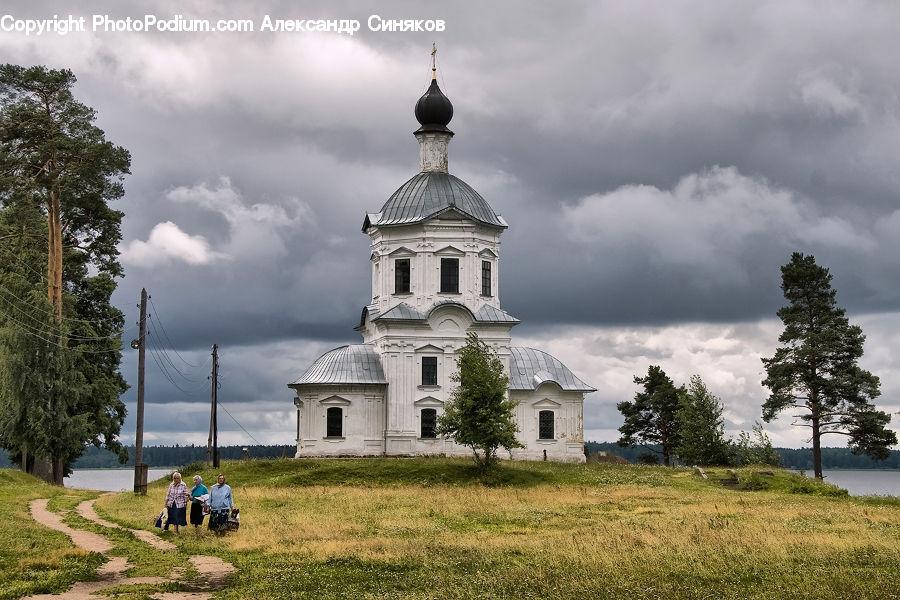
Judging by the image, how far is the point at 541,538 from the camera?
2464 centimetres

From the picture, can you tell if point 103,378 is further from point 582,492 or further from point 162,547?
point 162,547

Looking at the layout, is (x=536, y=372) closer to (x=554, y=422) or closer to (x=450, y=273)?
(x=554, y=422)

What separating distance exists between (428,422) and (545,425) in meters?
6.81

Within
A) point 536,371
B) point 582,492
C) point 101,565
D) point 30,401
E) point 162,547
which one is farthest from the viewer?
point 536,371

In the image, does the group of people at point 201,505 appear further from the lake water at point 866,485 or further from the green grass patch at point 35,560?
the lake water at point 866,485

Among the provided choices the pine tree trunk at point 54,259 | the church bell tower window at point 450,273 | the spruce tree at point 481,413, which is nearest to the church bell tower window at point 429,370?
the church bell tower window at point 450,273

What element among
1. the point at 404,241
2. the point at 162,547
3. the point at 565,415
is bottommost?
the point at 162,547

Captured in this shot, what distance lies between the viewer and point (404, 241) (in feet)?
186

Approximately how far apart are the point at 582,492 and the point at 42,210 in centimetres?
2850

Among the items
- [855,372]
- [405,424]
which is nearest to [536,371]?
[405,424]

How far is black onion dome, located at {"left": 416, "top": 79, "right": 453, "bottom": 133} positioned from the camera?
5859cm

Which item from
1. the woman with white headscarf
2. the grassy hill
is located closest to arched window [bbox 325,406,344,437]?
the grassy hill

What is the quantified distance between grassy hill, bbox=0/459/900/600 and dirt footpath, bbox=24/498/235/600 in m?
0.39

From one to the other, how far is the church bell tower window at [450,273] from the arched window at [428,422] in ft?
21.4
